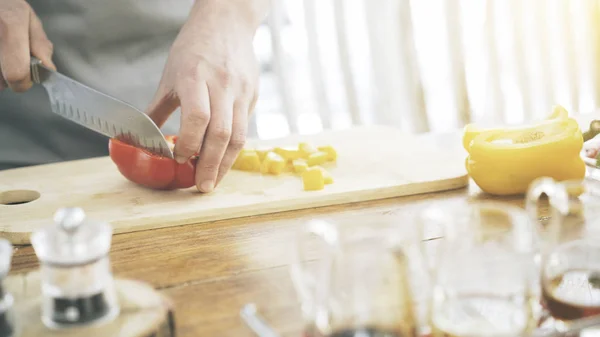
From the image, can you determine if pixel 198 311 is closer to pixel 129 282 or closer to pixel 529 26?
pixel 129 282

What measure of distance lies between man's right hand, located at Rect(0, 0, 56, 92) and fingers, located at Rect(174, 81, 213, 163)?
0.30 m

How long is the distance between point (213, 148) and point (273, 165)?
0.16 m

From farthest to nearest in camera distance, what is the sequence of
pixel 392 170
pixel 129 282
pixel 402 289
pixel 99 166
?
pixel 99 166 < pixel 392 170 < pixel 129 282 < pixel 402 289

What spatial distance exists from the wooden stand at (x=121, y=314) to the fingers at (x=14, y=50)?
2.05 feet

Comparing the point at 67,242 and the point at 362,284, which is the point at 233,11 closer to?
the point at 67,242

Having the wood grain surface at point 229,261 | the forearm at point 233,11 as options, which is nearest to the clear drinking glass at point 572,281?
the wood grain surface at point 229,261

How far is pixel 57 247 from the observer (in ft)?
2.91

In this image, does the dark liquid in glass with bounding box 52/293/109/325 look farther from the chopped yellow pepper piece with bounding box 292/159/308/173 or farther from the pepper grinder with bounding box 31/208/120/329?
the chopped yellow pepper piece with bounding box 292/159/308/173

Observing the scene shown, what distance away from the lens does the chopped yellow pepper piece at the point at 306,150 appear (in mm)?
1715

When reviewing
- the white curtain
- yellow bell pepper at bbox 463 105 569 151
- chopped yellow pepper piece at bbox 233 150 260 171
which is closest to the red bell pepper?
chopped yellow pepper piece at bbox 233 150 260 171

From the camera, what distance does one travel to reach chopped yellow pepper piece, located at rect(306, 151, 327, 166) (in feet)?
5.51

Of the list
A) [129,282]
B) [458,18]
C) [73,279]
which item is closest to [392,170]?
[129,282]

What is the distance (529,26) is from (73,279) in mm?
3452

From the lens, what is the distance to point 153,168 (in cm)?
156
